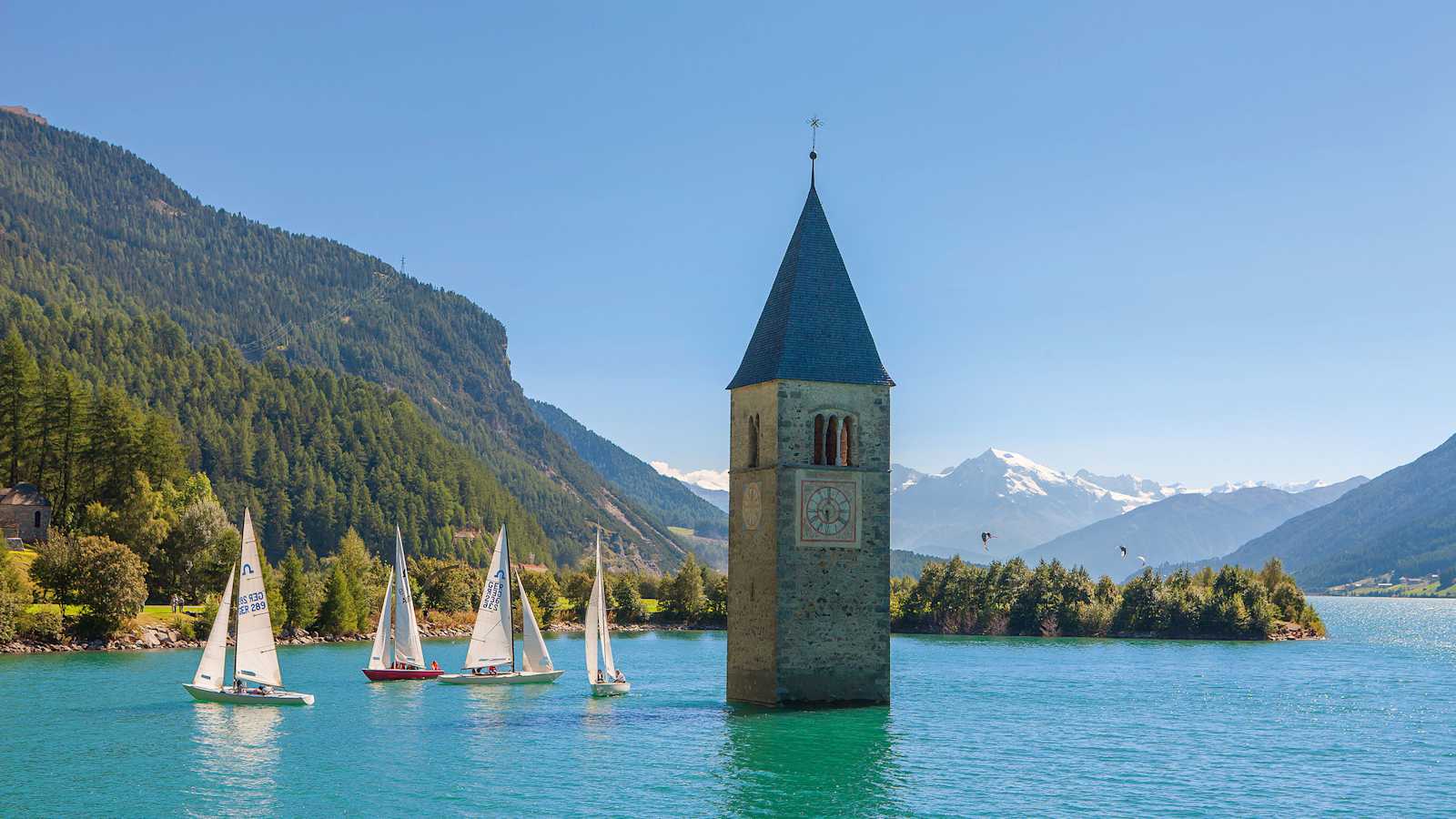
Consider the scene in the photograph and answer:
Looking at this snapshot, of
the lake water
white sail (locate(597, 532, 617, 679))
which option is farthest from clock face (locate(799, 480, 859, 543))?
white sail (locate(597, 532, 617, 679))

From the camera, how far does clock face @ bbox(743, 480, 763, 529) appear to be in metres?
62.1

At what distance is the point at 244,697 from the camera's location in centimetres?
6969

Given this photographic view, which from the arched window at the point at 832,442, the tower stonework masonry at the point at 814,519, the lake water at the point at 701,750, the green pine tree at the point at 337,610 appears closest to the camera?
the lake water at the point at 701,750

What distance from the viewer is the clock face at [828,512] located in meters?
60.6

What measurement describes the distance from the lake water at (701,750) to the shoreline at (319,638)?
1077cm

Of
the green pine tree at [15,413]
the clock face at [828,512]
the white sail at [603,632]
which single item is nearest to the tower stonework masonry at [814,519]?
the clock face at [828,512]

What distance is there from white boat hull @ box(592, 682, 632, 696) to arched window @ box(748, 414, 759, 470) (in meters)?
18.8

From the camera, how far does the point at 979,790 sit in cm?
4759

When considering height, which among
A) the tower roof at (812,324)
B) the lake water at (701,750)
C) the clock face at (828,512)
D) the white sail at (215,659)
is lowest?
the lake water at (701,750)

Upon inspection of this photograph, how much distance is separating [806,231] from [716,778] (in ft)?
89.4

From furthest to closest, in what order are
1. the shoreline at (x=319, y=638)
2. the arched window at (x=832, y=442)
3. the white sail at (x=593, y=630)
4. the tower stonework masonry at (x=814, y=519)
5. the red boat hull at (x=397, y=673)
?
1. the shoreline at (x=319, y=638)
2. the red boat hull at (x=397, y=673)
3. the white sail at (x=593, y=630)
4. the arched window at (x=832, y=442)
5. the tower stonework masonry at (x=814, y=519)

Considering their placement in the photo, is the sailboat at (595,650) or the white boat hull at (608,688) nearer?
the sailboat at (595,650)

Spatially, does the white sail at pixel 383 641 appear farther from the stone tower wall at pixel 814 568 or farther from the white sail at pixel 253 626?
the stone tower wall at pixel 814 568

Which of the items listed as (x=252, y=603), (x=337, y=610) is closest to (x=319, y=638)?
(x=337, y=610)
